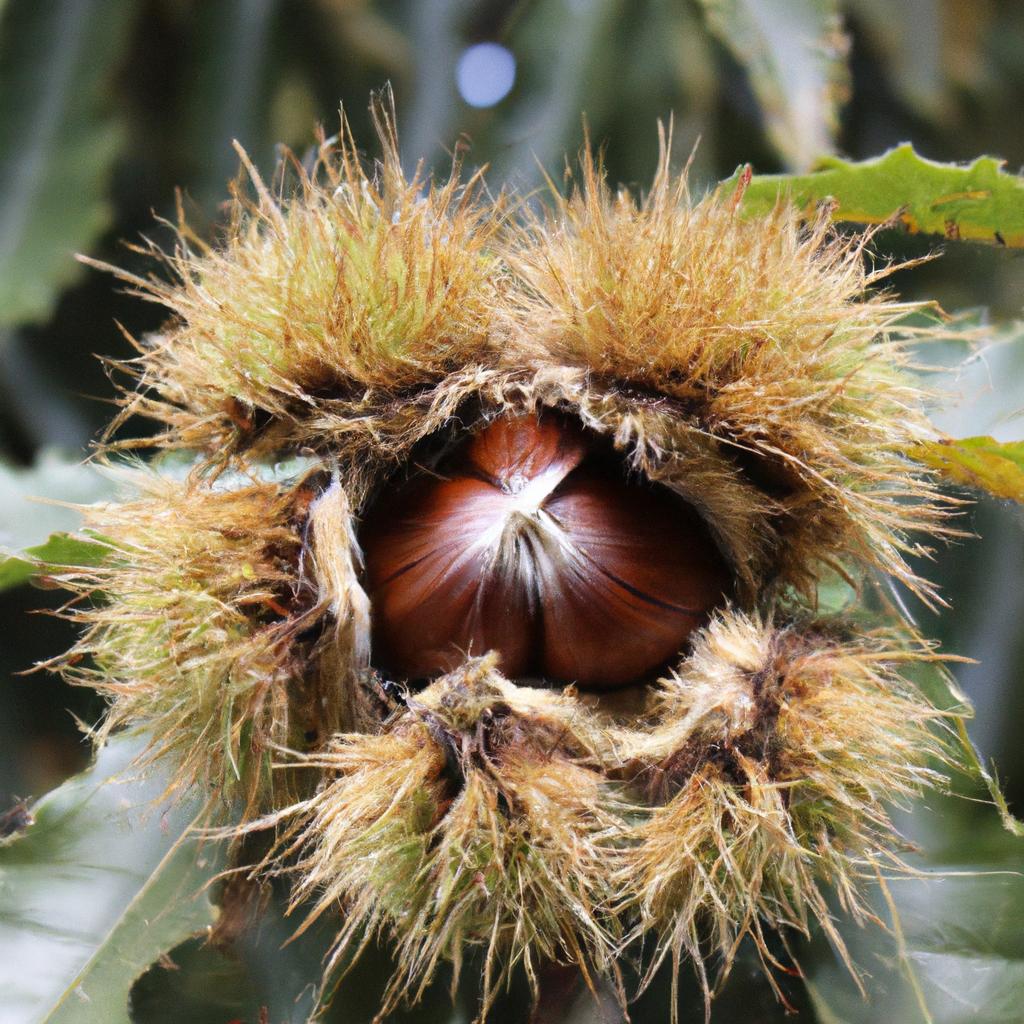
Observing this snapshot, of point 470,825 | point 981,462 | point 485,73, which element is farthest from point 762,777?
point 485,73

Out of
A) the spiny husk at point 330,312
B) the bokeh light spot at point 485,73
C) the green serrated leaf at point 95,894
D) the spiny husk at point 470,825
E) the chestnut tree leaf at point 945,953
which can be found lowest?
the chestnut tree leaf at point 945,953

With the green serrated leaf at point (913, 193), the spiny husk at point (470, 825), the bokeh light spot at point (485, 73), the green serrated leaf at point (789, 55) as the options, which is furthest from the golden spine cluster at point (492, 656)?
the bokeh light spot at point (485, 73)

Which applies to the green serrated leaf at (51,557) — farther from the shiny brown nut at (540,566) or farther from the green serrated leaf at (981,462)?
the green serrated leaf at (981,462)

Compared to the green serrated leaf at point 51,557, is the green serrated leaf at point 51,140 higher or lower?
higher

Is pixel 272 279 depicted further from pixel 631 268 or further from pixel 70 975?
pixel 70 975

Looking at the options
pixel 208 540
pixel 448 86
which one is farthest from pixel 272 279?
pixel 448 86

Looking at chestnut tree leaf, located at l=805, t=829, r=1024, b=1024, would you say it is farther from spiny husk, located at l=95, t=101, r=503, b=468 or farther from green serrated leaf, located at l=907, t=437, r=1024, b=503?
spiny husk, located at l=95, t=101, r=503, b=468
